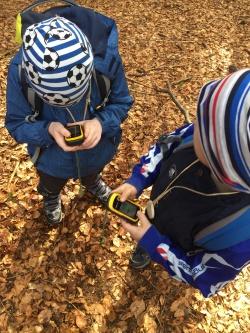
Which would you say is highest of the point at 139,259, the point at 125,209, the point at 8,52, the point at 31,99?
the point at 31,99

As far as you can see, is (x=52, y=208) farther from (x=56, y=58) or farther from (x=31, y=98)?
(x=56, y=58)

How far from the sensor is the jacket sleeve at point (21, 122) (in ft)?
9.05

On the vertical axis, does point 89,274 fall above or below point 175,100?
below

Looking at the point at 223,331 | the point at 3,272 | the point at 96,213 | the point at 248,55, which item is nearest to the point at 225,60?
the point at 248,55

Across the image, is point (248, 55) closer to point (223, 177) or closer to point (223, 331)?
point (223, 331)

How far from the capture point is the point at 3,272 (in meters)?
3.87

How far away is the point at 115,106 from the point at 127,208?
38.7 inches

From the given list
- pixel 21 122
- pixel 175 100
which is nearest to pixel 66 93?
pixel 21 122

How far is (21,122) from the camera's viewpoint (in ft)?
9.63

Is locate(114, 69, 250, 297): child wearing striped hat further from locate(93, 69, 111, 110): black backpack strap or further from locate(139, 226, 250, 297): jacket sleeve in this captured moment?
locate(93, 69, 111, 110): black backpack strap

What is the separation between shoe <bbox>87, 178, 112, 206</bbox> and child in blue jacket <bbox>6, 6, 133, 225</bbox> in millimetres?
454

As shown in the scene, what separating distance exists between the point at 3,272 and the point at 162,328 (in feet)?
5.85

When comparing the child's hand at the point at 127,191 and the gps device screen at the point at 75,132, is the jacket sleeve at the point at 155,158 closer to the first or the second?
the child's hand at the point at 127,191

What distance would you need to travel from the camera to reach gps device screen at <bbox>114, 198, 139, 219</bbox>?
2555mm
